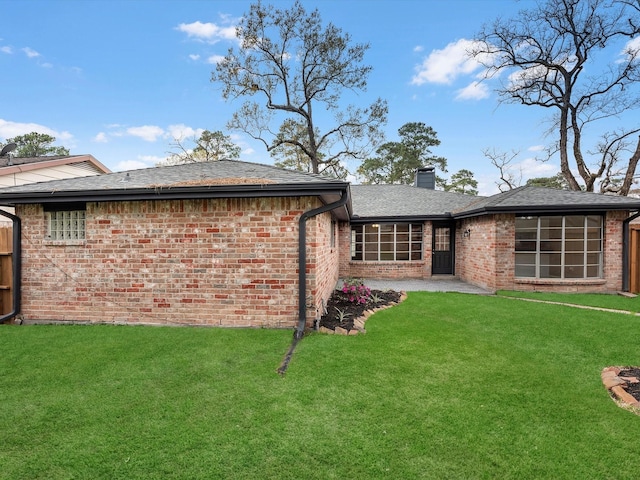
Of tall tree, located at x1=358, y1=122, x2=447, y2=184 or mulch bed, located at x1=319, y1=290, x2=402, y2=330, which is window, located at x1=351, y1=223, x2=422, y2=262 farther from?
tall tree, located at x1=358, y1=122, x2=447, y2=184

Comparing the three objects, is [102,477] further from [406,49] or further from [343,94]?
[343,94]

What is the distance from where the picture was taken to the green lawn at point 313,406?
7.35 ft

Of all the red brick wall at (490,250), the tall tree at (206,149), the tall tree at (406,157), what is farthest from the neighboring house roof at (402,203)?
the tall tree at (406,157)

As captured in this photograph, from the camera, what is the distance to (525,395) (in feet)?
10.5

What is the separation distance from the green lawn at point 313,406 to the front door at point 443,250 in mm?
7264

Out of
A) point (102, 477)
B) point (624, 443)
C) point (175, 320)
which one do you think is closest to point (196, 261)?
point (175, 320)

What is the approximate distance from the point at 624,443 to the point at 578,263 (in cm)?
882

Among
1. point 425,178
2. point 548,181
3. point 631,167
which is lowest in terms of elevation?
point 425,178

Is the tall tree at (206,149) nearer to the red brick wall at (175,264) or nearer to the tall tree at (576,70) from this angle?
the tall tree at (576,70)

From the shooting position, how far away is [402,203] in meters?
13.5

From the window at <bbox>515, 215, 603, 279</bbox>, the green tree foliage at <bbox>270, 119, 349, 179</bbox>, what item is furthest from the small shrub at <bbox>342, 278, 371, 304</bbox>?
the green tree foliage at <bbox>270, 119, 349, 179</bbox>

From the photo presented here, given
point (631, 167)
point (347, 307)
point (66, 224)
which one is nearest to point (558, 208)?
point (347, 307)

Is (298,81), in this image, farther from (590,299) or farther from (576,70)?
(590,299)

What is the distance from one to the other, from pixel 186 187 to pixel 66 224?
2697mm
